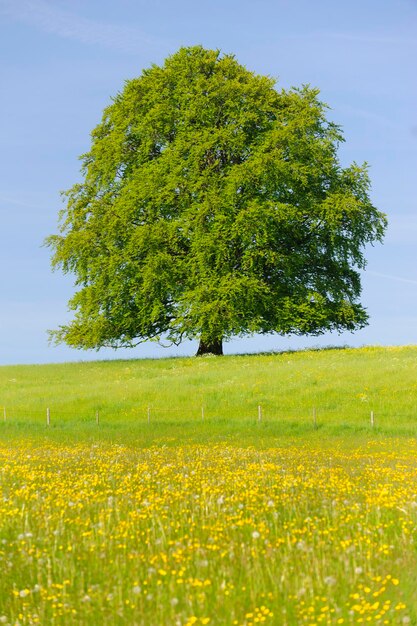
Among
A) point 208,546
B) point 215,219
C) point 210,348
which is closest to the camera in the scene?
point 208,546

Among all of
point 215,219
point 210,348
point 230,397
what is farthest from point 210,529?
point 210,348

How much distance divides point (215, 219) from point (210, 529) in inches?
1495

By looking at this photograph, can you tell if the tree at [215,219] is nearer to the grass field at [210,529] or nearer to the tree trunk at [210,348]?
the tree trunk at [210,348]

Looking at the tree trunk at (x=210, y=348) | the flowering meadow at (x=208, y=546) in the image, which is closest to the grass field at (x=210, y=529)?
the flowering meadow at (x=208, y=546)

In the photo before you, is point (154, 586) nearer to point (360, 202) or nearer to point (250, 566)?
point (250, 566)

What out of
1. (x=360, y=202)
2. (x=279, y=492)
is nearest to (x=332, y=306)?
(x=360, y=202)

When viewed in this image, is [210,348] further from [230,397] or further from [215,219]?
→ [230,397]

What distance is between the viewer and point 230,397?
3681cm

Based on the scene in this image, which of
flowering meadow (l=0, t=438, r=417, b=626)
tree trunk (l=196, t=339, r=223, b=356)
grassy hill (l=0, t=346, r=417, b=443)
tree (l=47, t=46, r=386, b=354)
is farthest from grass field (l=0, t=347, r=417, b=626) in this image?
tree trunk (l=196, t=339, r=223, b=356)

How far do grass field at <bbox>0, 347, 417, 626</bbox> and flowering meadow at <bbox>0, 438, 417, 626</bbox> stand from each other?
0.03 meters

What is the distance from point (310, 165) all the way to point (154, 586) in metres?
43.7

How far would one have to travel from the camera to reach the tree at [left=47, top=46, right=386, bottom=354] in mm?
46375

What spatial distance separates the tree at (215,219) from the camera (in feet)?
152

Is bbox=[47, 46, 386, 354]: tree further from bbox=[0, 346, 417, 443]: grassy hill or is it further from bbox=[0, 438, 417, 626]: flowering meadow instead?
bbox=[0, 438, 417, 626]: flowering meadow
